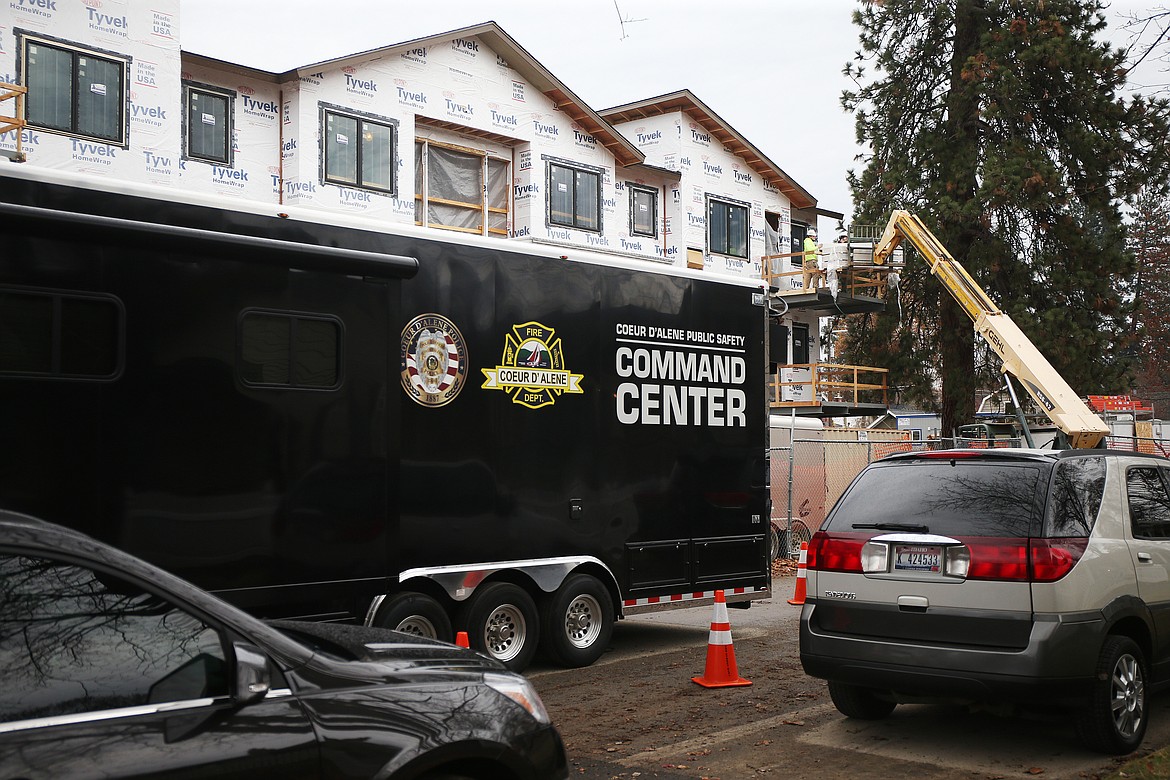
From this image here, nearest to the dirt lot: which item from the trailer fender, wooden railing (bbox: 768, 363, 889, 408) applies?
the trailer fender

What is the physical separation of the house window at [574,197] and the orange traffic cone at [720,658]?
18.8 m

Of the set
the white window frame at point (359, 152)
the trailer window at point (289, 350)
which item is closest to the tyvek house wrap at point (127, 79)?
the white window frame at point (359, 152)

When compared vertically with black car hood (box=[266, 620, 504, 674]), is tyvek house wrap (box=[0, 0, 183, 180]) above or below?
above

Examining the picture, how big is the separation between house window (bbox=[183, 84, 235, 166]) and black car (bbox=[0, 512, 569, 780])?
1862 centimetres

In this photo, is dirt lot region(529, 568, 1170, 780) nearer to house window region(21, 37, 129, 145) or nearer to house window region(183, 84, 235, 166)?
house window region(21, 37, 129, 145)

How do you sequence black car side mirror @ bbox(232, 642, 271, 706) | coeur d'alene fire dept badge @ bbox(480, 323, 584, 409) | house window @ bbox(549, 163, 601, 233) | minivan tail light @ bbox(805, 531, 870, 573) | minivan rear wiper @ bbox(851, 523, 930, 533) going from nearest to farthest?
1. black car side mirror @ bbox(232, 642, 271, 706)
2. minivan rear wiper @ bbox(851, 523, 930, 533)
3. minivan tail light @ bbox(805, 531, 870, 573)
4. coeur d'alene fire dept badge @ bbox(480, 323, 584, 409)
5. house window @ bbox(549, 163, 601, 233)

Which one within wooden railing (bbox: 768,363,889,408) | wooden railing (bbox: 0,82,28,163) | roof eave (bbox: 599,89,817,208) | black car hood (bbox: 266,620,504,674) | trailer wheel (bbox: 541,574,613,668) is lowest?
trailer wheel (bbox: 541,574,613,668)

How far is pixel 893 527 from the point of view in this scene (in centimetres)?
714

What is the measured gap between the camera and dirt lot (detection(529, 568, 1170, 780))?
6734mm

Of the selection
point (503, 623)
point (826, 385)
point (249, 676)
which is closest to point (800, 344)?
point (826, 385)

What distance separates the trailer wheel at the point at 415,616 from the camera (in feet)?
28.3

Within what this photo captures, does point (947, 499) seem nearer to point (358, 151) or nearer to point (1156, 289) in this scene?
point (358, 151)

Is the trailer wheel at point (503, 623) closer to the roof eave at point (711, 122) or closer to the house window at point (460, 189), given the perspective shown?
the house window at point (460, 189)

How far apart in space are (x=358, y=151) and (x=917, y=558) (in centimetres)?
1831
